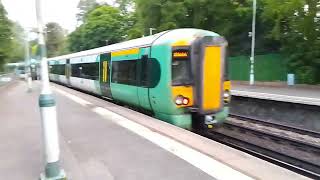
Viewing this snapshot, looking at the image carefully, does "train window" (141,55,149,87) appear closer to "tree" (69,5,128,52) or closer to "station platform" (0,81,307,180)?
"station platform" (0,81,307,180)

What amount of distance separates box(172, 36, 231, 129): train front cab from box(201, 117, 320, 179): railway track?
138 cm

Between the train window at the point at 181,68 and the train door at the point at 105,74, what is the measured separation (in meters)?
6.80

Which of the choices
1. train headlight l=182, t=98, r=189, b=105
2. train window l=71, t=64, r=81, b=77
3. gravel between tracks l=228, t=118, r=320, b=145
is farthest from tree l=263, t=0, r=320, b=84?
train headlight l=182, t=98, r=189, b=105

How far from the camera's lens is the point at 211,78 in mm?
11477

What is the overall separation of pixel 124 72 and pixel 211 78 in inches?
Answer: 180

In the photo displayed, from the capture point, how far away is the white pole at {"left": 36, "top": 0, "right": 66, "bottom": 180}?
19.6 feet

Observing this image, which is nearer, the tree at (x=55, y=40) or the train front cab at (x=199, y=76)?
the train front cab at (x=199, y=76)

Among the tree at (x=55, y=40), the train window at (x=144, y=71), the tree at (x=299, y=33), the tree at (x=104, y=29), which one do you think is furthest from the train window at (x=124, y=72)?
the tree at (x=55, y=40)

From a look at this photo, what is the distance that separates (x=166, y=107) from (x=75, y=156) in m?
4.09

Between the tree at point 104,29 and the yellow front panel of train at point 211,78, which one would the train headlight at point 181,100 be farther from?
the tree at point 104,29

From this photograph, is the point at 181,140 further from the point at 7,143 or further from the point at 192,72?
the point at 7,143

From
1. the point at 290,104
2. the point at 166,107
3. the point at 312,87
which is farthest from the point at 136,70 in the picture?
the point at 312,87

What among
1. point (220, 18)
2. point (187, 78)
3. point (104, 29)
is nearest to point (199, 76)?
point (187, 78)

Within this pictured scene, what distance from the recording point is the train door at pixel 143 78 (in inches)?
503
